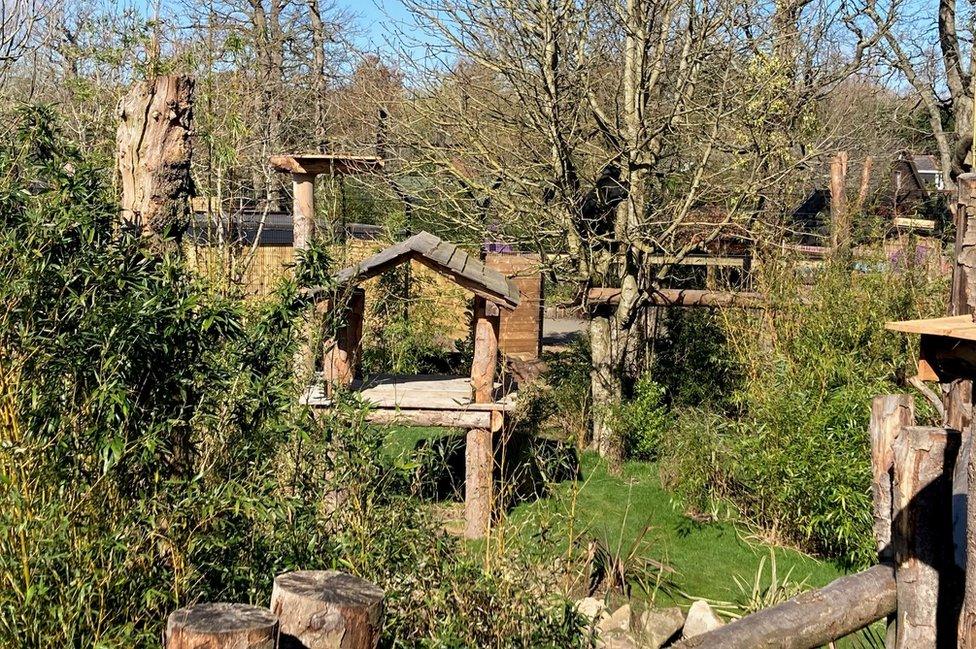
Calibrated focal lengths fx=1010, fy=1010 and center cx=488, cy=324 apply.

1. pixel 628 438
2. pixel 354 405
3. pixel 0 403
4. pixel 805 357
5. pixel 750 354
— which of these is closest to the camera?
pixel 0 403

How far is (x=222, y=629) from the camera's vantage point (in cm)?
272

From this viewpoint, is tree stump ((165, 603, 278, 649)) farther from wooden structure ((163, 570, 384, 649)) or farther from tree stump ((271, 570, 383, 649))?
tree stump ((271, 570, 383, 649))

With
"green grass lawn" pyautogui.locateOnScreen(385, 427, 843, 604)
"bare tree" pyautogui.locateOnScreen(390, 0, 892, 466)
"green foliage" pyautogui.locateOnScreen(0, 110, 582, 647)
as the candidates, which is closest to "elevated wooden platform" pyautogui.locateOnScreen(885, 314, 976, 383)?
"green foliage" pyautogui.locateOnScreen(0, 110, 582, 647)

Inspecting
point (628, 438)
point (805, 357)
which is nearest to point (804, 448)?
point (805, 357)

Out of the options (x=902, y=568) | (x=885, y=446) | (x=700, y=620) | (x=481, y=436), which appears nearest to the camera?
(x=902, y=568)

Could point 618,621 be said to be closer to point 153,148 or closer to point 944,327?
point 153,148

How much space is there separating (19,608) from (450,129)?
27.7ft

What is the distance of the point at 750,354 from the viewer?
9.48 meters

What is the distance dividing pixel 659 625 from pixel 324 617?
3.71 metres

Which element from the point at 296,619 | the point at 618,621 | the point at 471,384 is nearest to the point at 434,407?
the point at 471,384

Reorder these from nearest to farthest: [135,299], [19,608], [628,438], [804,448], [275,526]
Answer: [19,608] < [135,299] < [275,526] < [804,448] < [628,438]

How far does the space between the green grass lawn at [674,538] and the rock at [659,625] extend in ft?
1.60

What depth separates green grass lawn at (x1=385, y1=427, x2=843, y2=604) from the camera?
7.30 meters

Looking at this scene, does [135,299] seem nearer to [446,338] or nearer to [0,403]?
[0,403]
